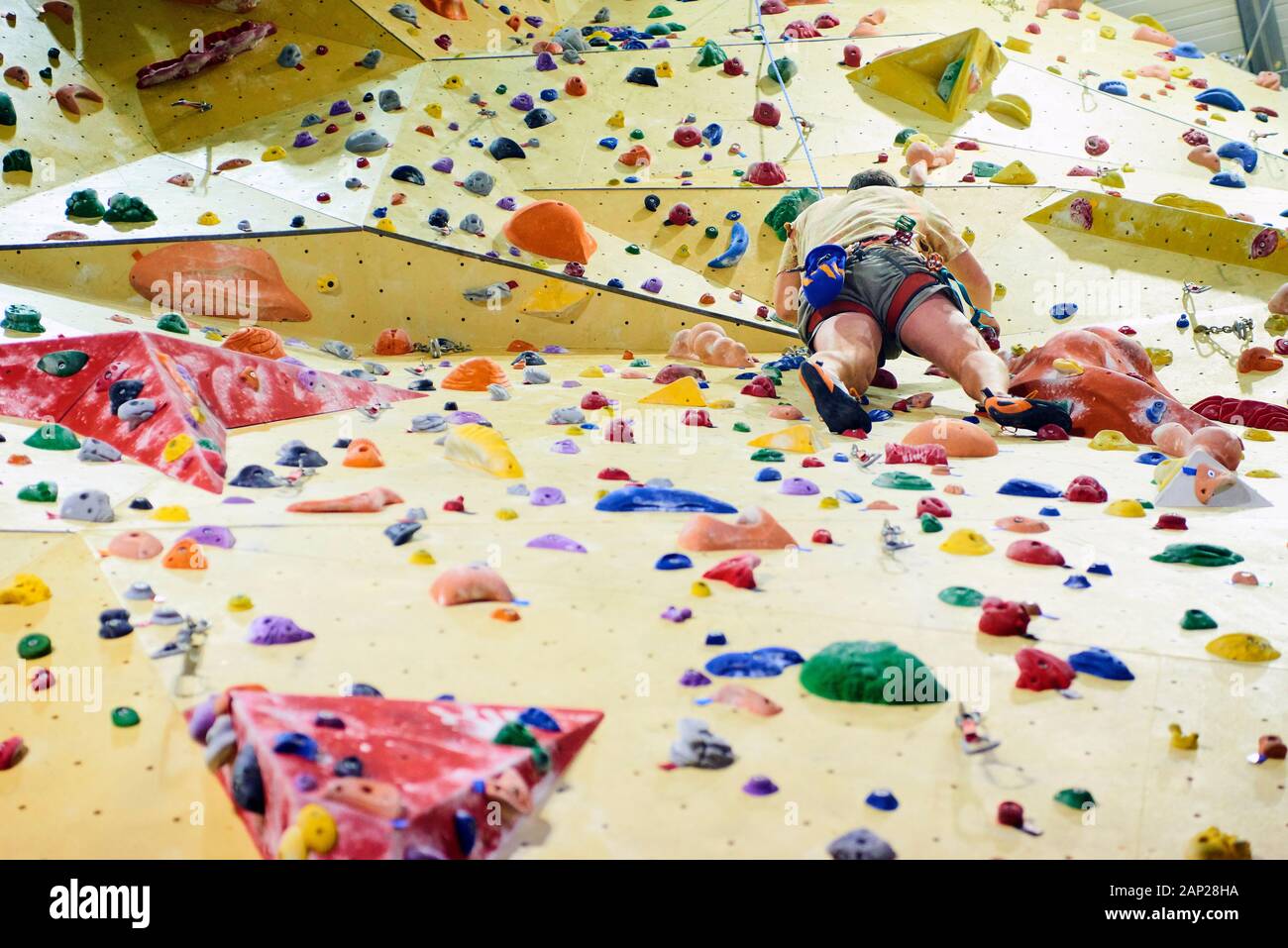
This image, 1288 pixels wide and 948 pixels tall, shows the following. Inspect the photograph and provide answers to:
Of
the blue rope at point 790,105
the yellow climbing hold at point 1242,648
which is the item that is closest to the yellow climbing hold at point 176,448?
the yellow climbing hold at point 1242,648

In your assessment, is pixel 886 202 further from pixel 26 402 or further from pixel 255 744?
pixel 255 744

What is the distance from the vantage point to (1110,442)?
11.6 ft

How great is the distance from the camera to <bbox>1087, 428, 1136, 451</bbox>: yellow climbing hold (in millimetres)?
3539

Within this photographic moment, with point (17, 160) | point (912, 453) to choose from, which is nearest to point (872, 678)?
point (912, 453)

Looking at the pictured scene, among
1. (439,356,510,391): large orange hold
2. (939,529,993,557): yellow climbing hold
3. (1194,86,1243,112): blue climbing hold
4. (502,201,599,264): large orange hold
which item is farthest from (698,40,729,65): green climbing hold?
(939,529,993,557): yellow climbing hold

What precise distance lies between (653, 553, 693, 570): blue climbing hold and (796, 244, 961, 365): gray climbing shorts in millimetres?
1996

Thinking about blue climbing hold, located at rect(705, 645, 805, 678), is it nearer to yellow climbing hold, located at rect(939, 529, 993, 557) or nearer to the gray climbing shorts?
yellow climbing hold, located at rect(939, 529, 993, 557)

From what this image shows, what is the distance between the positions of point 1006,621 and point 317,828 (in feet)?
3.87

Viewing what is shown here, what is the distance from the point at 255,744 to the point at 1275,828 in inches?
51.9

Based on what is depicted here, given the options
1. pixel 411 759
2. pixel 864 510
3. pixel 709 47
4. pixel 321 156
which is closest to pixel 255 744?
pixel 411 759

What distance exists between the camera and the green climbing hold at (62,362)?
3344mm

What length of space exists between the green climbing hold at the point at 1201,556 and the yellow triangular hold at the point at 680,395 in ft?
5.70

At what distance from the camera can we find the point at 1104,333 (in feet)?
13.5

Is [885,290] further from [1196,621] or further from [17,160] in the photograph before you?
[17,160]
